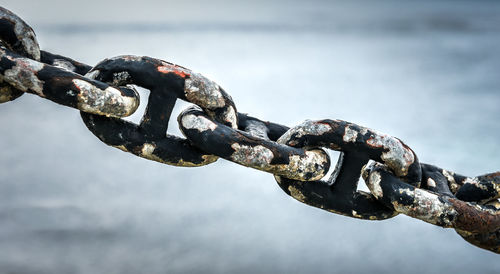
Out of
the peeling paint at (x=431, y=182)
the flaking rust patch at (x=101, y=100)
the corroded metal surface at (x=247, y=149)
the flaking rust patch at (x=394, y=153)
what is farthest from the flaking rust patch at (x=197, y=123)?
the peeling paint at (x=431, y=182)

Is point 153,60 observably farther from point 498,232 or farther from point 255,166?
point 498,232

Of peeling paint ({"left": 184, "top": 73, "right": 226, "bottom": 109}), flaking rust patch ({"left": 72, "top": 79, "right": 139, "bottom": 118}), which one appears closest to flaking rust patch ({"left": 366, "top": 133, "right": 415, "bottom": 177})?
peeling paint ({"left": 184, "top": 73, "right": 226, "bottom": 109})

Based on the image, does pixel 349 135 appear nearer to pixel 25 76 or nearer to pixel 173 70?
pixel 173 70

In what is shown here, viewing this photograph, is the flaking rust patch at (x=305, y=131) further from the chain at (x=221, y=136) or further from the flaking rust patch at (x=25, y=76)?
the flaking rust patch at (x=25, y=76)

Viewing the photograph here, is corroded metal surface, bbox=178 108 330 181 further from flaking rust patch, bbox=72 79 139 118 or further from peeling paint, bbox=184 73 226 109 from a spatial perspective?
flaking rust patch, bbox=72 79 139 118

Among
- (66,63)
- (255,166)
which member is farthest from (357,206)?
(66,63)

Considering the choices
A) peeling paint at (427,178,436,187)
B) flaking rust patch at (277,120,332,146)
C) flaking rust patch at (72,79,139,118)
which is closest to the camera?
flaking rust patch at (72,79,139,118)
